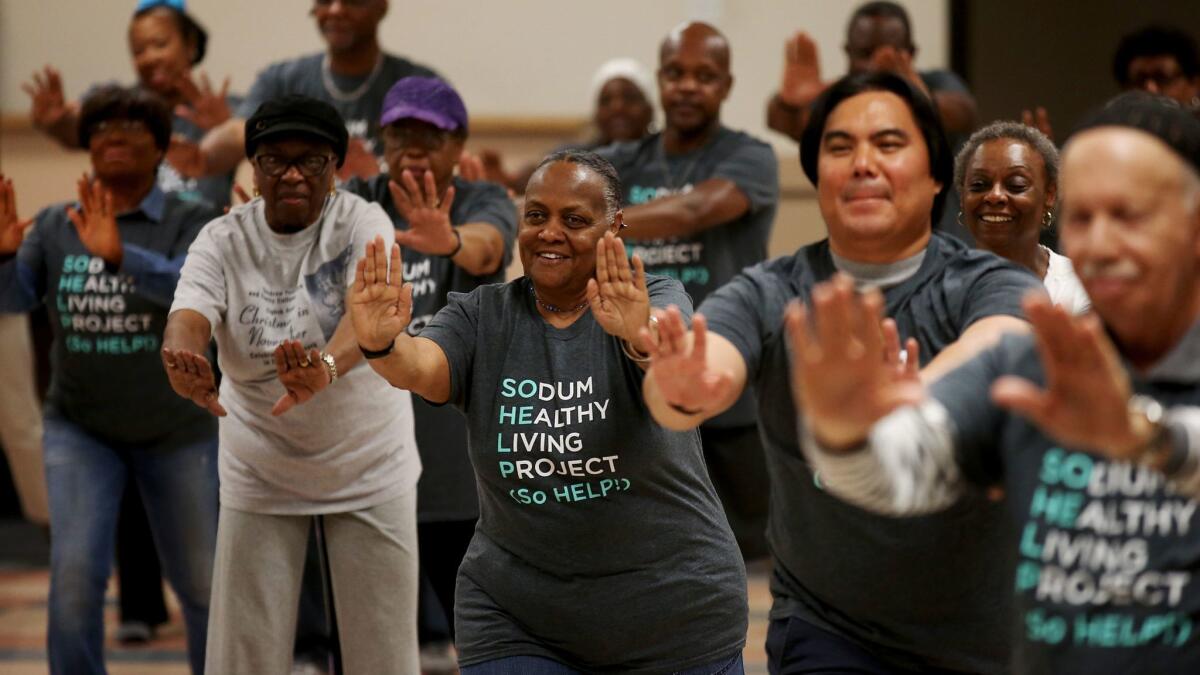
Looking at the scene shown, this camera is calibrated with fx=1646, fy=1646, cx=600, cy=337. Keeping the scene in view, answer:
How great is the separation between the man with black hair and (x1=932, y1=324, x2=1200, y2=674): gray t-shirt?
4.20 metres

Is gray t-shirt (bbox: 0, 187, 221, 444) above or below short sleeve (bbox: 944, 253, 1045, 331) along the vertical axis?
below

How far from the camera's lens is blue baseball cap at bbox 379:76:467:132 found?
4719 millimetres

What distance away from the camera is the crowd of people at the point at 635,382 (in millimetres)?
2123

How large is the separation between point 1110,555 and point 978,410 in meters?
0.26

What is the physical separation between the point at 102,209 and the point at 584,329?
182 cm

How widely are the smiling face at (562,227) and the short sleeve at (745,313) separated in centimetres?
55

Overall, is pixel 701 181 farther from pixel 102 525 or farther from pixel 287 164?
pixel 102 525

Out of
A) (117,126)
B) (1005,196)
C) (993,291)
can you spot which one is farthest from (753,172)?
(993,291)

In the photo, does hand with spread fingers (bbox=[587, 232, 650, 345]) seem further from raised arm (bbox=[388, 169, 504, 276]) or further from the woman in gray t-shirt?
raised arm (bbox=[388, 169, 504, 276])

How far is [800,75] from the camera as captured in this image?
6312mm

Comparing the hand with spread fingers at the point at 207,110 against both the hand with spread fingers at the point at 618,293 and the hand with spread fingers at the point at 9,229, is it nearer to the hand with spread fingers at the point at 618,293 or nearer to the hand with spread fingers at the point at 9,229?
the hand with spread fingers at the point at 9,229

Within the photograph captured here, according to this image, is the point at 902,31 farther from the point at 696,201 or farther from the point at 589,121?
the point at 589,121

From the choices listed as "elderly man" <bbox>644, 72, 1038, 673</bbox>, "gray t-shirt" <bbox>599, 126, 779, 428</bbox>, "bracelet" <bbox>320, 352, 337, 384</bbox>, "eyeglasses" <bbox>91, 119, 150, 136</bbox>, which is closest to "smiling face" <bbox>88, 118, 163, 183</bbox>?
"eyeglasses" <bbox>91, 119, 150, 136</bbox>

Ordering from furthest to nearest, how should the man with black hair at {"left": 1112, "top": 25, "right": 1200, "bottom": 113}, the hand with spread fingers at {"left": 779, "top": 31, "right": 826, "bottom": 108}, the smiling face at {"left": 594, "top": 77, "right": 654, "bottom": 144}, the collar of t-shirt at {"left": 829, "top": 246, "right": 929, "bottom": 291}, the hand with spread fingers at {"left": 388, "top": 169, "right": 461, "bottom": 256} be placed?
1. the smiling face at {"left": 594, "top": 77, "right": 654, "bottom": 144}
2. the hand with spread fingers at {"left": 779, "top": 31, "right": 826, "bottom": 108}
3. the man with black hair at {"left": 1112, "top": 25, "right": 1200, "bottom": 113}
4. the hand with spread fingers at {"left": 388, "top": 169, "right": 461, "bottom": 256}
5. the collar of t-shirt at {"left": 829, "top": 246, "right": 929, "bottom": 291}
